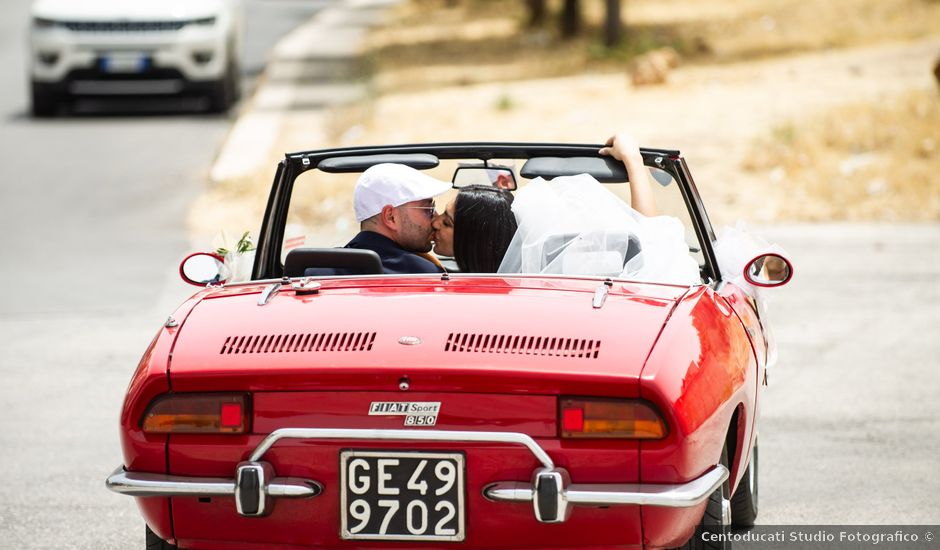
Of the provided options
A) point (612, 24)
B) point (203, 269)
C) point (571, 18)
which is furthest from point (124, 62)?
point (203, 269)

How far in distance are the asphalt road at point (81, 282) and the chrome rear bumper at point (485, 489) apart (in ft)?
5.68

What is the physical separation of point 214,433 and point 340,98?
56.4ft

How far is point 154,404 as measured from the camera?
13.1 ft

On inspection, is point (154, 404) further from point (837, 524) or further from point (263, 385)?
point (837, 524)

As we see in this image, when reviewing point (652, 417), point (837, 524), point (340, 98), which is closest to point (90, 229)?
point (340, 98)

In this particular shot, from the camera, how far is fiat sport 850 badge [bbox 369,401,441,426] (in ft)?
12.5

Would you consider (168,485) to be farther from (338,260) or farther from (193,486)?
(338,260)

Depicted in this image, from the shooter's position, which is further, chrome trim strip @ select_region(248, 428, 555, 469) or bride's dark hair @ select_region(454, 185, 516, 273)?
bride's dark hair @ select_region(454, 185, 516, 273)

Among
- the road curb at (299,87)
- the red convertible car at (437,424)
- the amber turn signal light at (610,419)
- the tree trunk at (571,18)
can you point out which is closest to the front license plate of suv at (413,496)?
the red convertible car at (437,424)

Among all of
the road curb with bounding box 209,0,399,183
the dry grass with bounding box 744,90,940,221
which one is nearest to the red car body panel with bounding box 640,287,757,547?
the dry grass with bounding box 744,90,940,221

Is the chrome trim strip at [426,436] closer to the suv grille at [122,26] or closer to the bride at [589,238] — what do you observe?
the bride at [589,238]

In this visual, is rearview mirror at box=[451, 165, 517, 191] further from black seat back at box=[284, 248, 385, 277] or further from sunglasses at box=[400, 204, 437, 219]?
black seat back at box=[284, 248, 385, 277]

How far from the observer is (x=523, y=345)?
389cm

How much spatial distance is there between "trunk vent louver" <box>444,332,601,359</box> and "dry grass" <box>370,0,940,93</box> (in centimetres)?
1743
